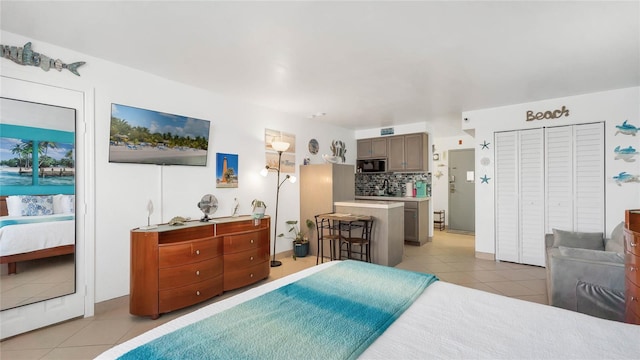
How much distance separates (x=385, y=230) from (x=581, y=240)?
95.9 inches

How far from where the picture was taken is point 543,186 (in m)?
4.14

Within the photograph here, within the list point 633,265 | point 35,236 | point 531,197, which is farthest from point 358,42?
point 531,197

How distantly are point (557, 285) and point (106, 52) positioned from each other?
15.9ft

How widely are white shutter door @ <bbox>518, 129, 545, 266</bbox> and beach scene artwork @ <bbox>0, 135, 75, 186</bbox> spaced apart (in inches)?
228

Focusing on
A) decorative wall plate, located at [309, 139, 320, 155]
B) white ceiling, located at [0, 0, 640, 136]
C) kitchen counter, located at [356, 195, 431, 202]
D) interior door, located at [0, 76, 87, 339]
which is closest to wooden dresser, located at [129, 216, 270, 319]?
interior door, located at [0, 76, 87, 339]

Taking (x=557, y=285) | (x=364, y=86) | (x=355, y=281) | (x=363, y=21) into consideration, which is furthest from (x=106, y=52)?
(x=557, y=285)

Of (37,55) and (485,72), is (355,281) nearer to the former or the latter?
(485,72)

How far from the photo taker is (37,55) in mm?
2400

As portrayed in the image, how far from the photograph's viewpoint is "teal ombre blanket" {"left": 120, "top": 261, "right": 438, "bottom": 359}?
108 centimetres

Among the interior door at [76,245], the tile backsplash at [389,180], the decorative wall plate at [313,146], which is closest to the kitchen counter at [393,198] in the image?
the tile backsplash at [389,180]

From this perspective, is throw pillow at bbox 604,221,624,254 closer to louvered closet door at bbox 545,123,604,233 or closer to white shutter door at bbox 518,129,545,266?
louvered closet door at bbox 545,123,604,233

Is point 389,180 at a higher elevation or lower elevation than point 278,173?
lower

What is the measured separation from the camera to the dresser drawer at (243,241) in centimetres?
322

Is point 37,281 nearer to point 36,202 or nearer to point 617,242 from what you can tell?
point 36,202
